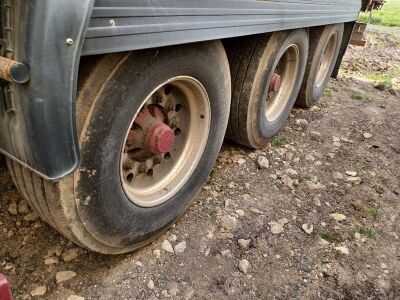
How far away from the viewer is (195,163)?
1952mm

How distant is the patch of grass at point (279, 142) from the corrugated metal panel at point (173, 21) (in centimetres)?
109

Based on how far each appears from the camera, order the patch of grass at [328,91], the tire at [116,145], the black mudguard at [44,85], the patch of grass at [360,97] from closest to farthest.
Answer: the black mudguard at [44,85]
the tire at [116,145]
the patch of grass at [360,97]
the patch of grass at [328,91]

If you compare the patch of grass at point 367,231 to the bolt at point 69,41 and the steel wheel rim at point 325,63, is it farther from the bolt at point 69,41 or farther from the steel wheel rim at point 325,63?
the steel wheel rim at point 325,63

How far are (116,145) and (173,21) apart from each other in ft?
1.62

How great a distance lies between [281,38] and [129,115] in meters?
1.43

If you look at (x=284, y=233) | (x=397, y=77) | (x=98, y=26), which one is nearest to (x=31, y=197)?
(x=98, y=26)

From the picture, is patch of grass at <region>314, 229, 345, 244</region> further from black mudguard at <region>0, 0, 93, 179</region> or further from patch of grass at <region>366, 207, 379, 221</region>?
black mudguard at <region>0, 0, 93, 179</region>

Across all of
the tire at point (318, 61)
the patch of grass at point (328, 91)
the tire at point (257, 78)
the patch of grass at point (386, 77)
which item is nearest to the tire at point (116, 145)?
the tire at point (257, 78)

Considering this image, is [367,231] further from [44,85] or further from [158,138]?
[44,85]

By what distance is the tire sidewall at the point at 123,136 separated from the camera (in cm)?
126

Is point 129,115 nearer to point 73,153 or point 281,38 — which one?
point 73,153

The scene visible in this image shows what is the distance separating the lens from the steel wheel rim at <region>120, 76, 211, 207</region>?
1.67 metres

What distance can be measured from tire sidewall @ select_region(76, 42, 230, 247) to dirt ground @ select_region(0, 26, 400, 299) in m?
0.22

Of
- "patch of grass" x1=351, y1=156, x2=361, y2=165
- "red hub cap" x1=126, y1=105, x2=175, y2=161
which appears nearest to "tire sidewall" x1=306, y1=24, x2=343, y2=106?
"patch of grass" x1=351, y1=156, x2=361, y2=165
